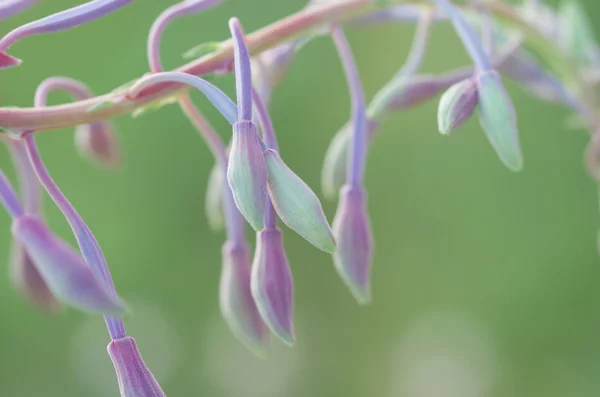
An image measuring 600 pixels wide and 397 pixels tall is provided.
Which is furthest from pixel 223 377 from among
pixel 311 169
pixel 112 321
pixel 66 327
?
pixel 112 321

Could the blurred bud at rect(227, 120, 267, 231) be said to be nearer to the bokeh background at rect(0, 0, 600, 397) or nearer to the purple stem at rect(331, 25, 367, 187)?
the purple stem at rect(331, 25, 367, 187)

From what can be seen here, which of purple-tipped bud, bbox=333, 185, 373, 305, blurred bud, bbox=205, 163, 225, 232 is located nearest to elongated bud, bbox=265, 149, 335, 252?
purple-tipped bud, bbox=333, 185, 373, 305

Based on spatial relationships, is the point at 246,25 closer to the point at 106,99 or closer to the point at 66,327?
the point at 66,327

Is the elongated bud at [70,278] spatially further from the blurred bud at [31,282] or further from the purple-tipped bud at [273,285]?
the blurred bud at [31,282]

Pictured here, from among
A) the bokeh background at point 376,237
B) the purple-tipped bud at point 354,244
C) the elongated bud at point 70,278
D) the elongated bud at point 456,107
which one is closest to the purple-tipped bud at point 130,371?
the elongated bud at point 70,278

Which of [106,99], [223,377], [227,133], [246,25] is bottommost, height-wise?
[223,377]

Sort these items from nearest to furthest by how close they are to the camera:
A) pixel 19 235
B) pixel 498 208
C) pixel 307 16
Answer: pixel 19 235 < pixel 307 16 < pixel 498 208

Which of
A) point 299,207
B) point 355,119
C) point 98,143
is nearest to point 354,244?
point 355,119
